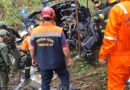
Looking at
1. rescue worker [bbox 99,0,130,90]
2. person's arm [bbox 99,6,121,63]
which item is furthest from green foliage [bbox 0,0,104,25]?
person's arm [bbox 99,6,121,63]

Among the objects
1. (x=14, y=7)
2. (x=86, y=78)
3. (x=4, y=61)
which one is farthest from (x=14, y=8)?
(x=86, y=78)

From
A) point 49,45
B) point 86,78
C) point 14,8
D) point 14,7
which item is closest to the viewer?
point 49,45

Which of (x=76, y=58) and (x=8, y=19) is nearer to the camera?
(x=76, y=58)

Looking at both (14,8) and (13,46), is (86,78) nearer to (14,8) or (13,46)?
(13,46)

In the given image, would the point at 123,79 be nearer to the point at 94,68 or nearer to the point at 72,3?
the point at 94,68

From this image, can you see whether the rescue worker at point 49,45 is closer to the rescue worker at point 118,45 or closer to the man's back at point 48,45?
the man's back at point 48,45

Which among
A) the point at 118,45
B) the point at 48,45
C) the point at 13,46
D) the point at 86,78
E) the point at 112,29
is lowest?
the point at 86,78

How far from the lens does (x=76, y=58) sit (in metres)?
10.1

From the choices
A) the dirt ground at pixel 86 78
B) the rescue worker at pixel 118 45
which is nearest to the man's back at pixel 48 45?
the rescue worker at pixel 118 45

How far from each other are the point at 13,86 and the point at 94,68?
2.00 meters

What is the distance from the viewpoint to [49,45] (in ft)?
21.4

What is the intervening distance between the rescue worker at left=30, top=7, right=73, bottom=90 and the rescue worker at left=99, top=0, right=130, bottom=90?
3.12ft

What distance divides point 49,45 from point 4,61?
2.12 meters

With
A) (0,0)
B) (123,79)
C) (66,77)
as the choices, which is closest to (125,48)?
(123,79)
